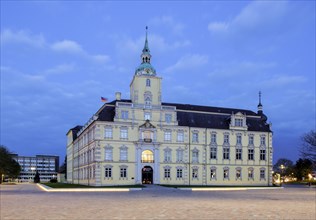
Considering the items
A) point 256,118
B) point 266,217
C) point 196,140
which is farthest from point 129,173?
point 266,217

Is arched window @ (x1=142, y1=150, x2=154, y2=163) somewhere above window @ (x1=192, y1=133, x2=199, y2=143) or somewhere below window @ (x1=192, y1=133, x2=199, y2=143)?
below

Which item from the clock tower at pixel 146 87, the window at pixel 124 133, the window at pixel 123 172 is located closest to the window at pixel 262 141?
the clock tower at pixel 146 87

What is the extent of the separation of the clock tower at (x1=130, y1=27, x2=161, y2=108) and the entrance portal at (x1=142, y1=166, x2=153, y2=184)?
11077mm

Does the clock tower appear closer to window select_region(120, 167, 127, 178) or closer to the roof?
the roof

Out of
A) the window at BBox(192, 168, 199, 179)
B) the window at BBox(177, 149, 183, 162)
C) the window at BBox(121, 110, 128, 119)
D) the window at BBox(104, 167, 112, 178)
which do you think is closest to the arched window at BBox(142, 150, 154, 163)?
the window at BBox(177, 149, 183, 162)

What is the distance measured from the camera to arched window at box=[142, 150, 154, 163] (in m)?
66.4

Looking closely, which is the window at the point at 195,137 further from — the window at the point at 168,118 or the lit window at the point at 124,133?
the lit window at the point at 124,133

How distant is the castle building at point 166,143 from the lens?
64562 mm

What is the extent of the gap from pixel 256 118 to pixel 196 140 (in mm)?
15455

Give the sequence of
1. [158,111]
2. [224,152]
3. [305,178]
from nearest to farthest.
Answer: [158,111] < [224,152] < [305,178]

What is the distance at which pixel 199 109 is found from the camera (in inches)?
2933

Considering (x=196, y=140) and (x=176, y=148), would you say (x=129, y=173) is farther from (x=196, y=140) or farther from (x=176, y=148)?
(x=196, y=140)

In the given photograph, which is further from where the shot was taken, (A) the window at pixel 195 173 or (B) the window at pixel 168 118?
(A) the window at pixel 195 173

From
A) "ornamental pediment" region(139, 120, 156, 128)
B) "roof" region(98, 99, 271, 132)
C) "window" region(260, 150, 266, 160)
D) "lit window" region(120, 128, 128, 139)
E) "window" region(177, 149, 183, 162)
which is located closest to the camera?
"lit window" region(120, 128, 128, 139)
